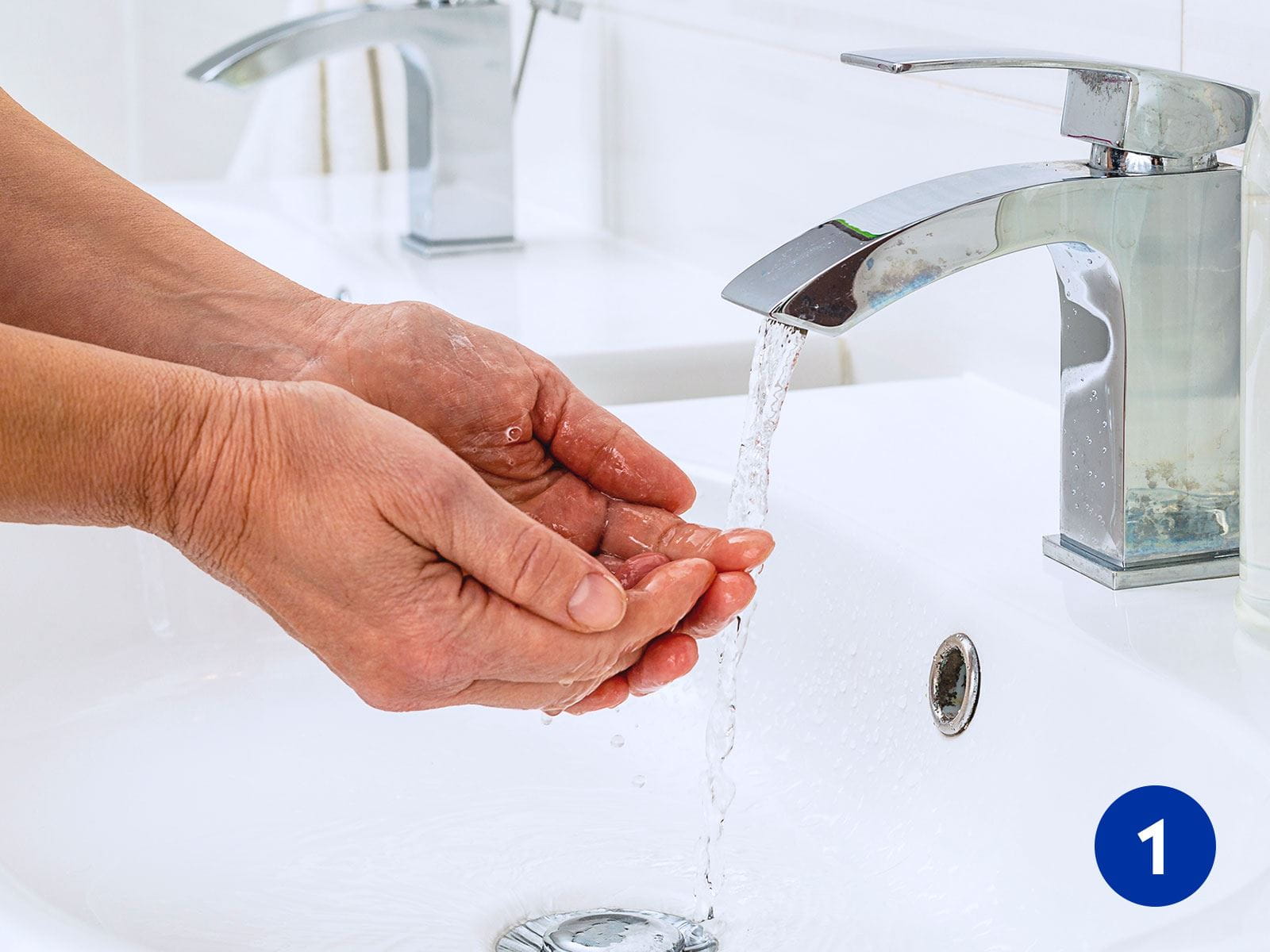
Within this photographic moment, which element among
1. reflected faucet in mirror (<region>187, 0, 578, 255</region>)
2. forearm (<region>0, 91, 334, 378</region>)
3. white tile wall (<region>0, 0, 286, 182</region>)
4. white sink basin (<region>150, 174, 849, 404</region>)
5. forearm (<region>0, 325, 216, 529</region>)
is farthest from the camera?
white tile wall (<region>0, 0, 286, 182</region>)

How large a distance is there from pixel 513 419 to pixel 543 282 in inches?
20.3

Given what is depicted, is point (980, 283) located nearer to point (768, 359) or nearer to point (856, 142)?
point (856, 142)

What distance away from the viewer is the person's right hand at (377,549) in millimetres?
445

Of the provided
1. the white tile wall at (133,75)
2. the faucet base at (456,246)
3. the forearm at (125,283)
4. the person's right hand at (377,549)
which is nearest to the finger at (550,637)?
the person's right hand at (377,549)

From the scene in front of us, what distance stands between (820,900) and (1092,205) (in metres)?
0.25

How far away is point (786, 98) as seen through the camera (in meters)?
0.97

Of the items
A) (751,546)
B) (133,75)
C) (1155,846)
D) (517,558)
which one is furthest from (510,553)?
Answer: (133,75)

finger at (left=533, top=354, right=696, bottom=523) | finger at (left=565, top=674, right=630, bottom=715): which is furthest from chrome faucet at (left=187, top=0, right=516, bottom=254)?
finger at (left=565, top=674, right=630, bottom=715)

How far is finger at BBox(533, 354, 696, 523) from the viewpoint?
0.61 metres

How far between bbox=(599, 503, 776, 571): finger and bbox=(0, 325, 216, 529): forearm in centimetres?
17

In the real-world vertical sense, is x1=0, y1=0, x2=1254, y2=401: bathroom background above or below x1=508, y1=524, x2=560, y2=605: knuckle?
above

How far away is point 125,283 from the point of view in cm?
65

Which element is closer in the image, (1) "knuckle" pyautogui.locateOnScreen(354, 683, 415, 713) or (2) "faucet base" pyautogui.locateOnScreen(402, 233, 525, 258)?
(1) "knuckle" pyautogui.locateOnScreen(354, 683, 415, 713)

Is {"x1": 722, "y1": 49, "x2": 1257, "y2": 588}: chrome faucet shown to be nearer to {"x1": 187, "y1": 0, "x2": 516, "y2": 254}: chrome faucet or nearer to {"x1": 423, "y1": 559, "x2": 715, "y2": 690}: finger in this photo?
{"x1": 423, "y1": 559, "x2": 715, "y2": 690}: finger
